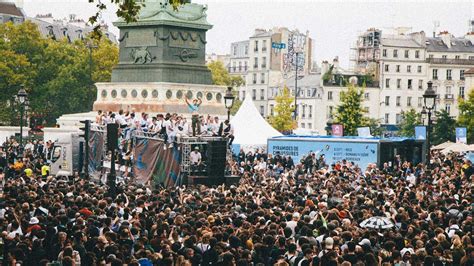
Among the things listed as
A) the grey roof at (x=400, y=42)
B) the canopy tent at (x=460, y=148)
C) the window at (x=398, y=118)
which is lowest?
the canopy tent at (x=460, y=148)

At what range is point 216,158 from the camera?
130 ft

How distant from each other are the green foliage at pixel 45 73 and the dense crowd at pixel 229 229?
66.7 metres

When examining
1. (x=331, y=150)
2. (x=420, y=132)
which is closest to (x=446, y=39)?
(x=420, y=132)

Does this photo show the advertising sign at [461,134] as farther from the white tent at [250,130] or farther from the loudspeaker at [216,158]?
the loudspeaker at [216,158]

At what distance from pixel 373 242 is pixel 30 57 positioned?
84.6 metres

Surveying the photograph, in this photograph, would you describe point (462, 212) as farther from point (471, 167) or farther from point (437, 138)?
point (437, 138)

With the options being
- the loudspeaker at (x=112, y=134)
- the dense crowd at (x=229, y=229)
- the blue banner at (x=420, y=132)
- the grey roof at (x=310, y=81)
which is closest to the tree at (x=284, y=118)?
the grey roof at (x=310, y=81)

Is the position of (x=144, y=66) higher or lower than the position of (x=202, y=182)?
higher

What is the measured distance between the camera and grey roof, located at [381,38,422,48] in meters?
134

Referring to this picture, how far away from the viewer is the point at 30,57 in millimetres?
100500

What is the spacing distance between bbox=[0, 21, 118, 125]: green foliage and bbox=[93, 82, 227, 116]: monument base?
30.2 metres

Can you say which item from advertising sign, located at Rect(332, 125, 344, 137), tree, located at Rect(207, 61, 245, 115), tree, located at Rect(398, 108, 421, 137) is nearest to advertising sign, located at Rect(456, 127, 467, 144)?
advertising sign, located at Rect(332, 125, 344, 137)

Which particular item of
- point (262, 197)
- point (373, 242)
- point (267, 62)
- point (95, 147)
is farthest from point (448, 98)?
point (373, 242)

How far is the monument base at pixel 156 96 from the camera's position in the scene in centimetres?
6400
